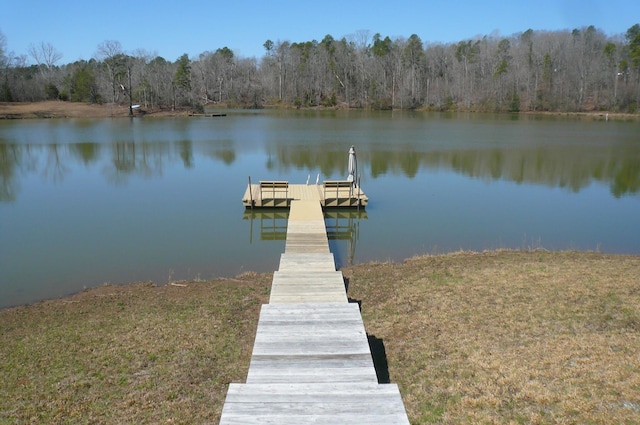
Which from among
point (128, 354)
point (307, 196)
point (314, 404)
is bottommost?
point (128, 354)

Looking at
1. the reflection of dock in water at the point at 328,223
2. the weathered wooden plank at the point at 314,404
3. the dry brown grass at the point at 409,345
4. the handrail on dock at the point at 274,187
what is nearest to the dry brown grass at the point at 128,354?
the dry brown grass at the point at 409,345

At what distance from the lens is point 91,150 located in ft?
98.7

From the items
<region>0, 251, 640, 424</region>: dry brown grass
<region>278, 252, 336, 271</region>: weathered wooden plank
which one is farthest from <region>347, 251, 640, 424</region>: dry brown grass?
<region>278, 252, 336, 271</region>: weathered wooden plank

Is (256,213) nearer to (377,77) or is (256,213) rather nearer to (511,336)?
(511,336)

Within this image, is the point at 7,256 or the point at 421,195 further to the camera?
the point at 421,195

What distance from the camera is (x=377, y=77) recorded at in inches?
3511

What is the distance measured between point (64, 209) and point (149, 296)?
30.4 feet

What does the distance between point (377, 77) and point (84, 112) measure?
162 feet

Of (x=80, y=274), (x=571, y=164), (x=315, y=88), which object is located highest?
(x=315, y=88)

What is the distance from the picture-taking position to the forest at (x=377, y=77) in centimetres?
7212

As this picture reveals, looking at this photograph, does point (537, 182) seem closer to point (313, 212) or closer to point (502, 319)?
point (313, 212)

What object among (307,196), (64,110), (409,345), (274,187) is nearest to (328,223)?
(307,196)

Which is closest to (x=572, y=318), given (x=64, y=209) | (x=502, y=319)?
(x=502, y=319)

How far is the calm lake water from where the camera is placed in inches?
468
